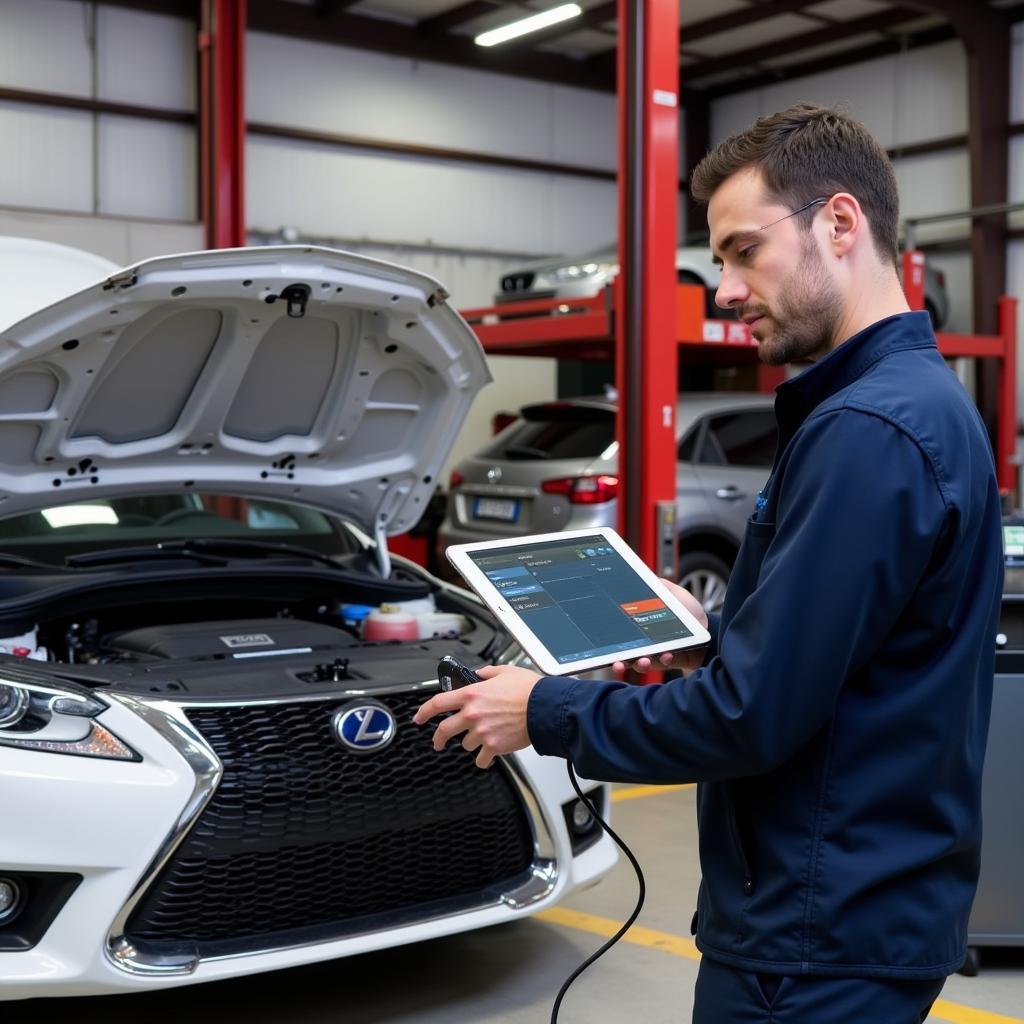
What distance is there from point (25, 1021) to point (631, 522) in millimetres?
3813

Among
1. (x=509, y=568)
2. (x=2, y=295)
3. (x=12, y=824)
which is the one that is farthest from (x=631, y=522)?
(x=509, y=568)

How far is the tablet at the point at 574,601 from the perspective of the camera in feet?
5.47

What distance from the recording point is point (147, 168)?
12.3 meters

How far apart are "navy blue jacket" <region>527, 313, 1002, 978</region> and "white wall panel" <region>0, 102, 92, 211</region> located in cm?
1130

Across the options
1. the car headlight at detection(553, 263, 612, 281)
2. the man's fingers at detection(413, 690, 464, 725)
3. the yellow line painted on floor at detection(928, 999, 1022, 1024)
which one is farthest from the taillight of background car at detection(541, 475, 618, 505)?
the man's fingers at detection(413, 690, 464, 725)

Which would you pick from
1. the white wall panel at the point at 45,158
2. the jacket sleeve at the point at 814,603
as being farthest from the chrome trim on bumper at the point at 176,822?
the white wall panel at the point at 45,158

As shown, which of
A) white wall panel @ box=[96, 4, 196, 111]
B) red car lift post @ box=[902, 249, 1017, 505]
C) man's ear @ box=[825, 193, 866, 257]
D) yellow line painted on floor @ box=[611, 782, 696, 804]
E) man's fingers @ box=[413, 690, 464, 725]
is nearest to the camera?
man's ear @ box=[825, 193, 866, 257]

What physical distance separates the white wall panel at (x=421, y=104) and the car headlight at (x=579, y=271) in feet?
16.3

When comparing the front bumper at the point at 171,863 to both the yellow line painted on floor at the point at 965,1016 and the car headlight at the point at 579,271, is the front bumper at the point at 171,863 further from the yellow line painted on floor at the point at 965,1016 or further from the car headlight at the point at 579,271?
the car headlight at the point at 579,271

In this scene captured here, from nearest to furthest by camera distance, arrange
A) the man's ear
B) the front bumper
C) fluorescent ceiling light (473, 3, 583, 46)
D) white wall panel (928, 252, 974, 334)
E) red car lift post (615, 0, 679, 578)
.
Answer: the man's ear → the front bumper → red car lift post (615, 0, 679, 578) → fluorescent ceiling light (473, 3, 583, 46) → white wall panel (928, 252, 974, 334)

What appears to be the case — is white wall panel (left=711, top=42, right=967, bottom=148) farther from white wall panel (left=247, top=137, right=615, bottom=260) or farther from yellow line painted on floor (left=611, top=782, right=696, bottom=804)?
yellow line painted on floor (left=611, top=782, right=696, bottom=804)

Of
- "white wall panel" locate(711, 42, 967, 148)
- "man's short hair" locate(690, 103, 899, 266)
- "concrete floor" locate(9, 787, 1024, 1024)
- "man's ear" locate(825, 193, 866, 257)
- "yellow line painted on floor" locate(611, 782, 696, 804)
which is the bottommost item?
"yellow line painted on floor" locate(611, 782, 696, 804)

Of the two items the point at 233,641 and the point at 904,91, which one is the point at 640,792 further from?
the point at 904,91

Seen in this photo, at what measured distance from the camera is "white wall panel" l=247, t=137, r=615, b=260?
1317 centimetres
